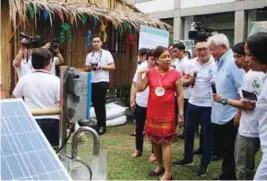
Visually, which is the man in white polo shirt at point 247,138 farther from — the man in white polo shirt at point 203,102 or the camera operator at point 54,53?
the camera operator at point 54,53

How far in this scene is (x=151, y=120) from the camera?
416 centimetres

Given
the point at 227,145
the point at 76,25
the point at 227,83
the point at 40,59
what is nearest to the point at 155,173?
the point at 227,145

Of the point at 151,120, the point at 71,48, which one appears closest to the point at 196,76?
the point at 151,120

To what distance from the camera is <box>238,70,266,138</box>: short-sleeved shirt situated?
9.93 ft

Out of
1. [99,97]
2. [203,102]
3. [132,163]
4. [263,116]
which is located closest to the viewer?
[263,116]

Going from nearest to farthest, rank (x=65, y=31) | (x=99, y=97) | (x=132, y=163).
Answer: (x=132, y=163)
(x=99, y=97)
(x=65, y=31)

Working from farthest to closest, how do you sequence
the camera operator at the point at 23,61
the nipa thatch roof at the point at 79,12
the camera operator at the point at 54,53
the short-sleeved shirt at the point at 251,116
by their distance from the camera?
the nipa thatch roof at the point at 79,12
the camera operator at the point at 54,53
the camera operator at the point at 23,61
the short-sleeved shirt at the point at 251,116

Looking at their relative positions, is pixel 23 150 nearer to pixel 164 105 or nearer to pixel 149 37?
pixel 164 105

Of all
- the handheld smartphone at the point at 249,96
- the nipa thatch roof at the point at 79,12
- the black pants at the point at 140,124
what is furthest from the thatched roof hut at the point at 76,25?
the handheld smartphone at the point at 249,96

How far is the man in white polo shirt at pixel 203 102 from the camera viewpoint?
444 cm

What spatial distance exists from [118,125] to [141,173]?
3111 millimetres

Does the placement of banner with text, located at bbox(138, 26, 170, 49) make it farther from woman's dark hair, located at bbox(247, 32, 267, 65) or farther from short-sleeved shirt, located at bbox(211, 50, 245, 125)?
woman's dark hair, located at bbox(247, 32, 267, 65)

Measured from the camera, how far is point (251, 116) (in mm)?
3152

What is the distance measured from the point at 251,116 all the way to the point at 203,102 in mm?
1377
